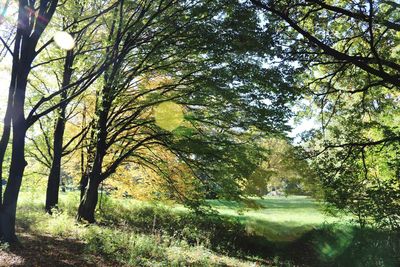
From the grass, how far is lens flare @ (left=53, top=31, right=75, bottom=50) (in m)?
6.23

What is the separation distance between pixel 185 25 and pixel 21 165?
20.3 ft

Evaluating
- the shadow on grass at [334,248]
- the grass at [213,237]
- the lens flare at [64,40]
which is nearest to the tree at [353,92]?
the shadow on grass at [334,248]

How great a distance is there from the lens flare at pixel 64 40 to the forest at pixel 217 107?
0.08 m

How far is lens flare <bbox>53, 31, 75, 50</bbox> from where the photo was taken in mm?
11936

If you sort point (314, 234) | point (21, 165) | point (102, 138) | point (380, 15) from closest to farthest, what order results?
point (380, 15), point (21, 165), point (102, 138), point (314, 234)

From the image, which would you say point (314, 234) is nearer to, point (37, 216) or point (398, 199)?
point (398, 199)

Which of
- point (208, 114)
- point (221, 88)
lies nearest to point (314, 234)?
point (208, 114)

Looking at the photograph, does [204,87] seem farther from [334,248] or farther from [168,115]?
[334,248]

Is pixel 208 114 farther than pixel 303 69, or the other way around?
pixel 208 114

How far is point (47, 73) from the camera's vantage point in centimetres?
1784

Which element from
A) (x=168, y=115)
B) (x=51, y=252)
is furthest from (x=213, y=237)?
(x=51, y=252)

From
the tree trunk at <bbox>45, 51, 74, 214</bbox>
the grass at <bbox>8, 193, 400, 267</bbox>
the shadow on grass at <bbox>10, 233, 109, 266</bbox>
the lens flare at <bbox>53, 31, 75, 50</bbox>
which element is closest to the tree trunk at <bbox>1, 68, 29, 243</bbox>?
the shadow on grass at <bbox>10, 233, 109, 266</bbox>

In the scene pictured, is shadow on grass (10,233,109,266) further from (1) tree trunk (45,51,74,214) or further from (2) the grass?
(1) tree trunk (45,51,74,214)

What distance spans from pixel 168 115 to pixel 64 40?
4742 millimetres
